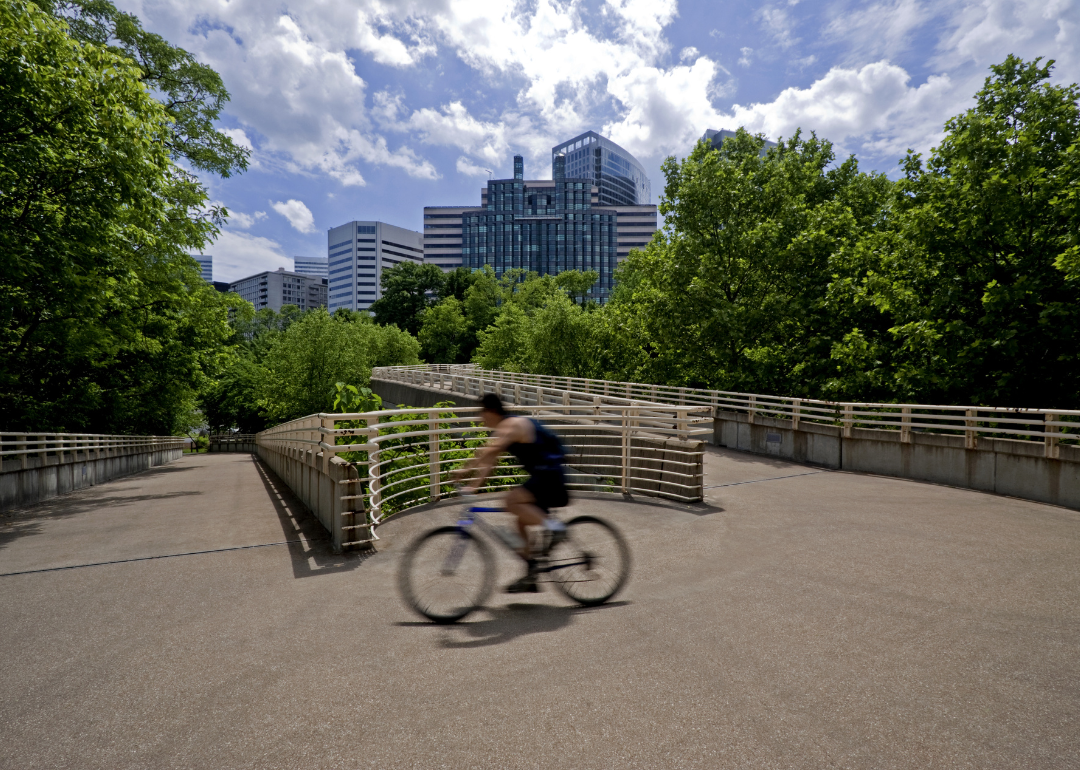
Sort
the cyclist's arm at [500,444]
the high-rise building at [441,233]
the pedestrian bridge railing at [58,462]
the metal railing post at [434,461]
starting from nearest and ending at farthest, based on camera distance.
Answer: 1. the cyclist's arm at [500,444]
2. the metal railing post at [434,461]
3. the pedestrian bridge railing at [58,462]
4. the high-rise building at [441,233]

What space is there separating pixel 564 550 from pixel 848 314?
24.0m

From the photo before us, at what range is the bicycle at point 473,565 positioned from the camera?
14.8 ft

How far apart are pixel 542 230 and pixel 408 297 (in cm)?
6101

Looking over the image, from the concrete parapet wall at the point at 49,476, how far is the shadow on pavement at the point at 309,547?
6.19m

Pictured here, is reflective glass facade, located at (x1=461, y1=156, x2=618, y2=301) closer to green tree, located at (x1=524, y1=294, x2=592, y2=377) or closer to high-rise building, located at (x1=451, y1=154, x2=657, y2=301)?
high-rise building, located at (x1=451, y1=154, x2=657, y2=301)

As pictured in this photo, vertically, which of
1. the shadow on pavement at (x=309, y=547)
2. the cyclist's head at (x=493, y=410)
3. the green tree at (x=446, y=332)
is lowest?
the shadow on pavement at (x=309, y=547)

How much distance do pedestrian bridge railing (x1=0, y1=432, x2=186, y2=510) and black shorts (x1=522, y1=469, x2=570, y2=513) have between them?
38.6 feet

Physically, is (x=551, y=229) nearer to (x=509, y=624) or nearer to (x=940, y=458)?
(x=940, y=458)

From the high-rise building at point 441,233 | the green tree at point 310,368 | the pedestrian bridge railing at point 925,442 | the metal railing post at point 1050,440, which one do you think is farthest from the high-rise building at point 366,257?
the metal railing post at point 1050,440

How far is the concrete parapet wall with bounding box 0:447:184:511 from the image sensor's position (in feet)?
39.6

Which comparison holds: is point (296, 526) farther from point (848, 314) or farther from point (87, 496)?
point (848, 314)

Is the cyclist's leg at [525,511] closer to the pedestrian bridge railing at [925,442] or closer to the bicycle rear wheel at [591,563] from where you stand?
the bicycle rear wheel at [591,563]

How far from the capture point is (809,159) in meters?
33.1

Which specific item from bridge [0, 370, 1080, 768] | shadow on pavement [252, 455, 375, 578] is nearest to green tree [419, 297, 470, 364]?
shadow on pavement [252, 455, 375, 578]
